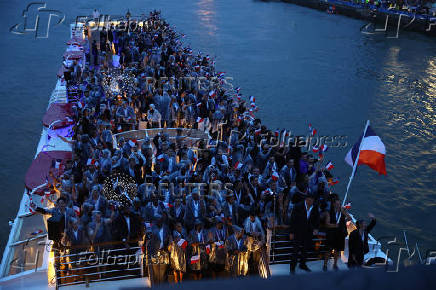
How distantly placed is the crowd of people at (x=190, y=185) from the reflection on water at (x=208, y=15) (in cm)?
3101

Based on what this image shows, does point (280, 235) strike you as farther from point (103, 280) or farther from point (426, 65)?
point (426, 65)

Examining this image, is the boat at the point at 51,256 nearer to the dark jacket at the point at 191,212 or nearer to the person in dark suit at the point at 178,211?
the person in dark suit at the point at 178,211

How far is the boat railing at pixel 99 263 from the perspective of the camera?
7.37 m

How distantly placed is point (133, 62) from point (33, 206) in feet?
38.0

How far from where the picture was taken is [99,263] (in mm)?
7551

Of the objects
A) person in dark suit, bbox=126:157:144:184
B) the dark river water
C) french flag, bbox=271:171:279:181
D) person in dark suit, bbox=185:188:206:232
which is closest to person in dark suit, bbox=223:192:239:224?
person in dark suit, bbox=185:188:206:232

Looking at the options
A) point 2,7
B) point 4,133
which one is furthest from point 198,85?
point 2,7

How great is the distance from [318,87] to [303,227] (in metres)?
23.5

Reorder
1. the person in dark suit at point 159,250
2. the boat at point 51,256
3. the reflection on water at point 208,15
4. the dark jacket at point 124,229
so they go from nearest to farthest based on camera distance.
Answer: the boat at point 51,256, the person in dark suit at point 159,250, the dark jacket at point 124,229, the reflection on water at point 208,15

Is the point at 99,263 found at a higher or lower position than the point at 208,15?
lower

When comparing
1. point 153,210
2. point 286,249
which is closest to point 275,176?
point 286,249

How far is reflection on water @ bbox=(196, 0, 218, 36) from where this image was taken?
154 feet

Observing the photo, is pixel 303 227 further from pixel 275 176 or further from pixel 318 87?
pixel 318 87

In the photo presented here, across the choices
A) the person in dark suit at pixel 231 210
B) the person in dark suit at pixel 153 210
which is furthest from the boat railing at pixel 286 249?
the person in dark suit at pixel 153 210
